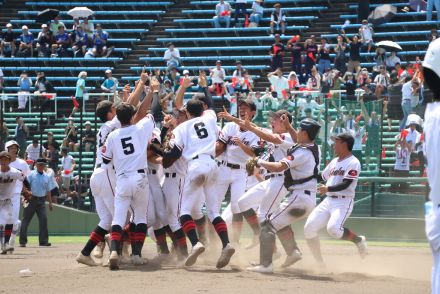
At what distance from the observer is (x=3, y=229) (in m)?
17.8

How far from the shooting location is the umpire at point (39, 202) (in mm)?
20250

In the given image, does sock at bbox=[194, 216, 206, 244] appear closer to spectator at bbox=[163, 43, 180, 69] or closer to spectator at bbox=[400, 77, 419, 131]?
spectator at bbox=[400, 77, 419, 131]

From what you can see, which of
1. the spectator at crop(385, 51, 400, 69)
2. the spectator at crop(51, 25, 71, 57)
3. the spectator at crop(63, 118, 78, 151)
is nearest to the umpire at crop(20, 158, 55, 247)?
the spectator at crop(63, 118, 78, 151)

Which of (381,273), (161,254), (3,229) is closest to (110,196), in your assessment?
(161,254)

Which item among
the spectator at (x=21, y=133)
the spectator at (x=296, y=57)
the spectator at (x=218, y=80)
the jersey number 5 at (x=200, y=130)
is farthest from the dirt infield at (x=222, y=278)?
the spectator at (x=296, y=57)

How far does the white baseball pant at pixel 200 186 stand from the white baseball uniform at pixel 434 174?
6.26 metres

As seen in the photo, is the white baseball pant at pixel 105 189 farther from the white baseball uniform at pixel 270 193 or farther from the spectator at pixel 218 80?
the spectator at pixel 218 80

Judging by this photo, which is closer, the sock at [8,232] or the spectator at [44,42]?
the sock at [8,232]

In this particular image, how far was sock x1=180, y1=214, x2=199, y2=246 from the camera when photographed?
41.8ft

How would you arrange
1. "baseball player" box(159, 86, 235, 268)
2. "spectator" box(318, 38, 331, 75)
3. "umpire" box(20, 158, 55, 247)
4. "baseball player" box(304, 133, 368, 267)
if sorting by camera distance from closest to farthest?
"baseball player" box(159, 86, 235, 268), "baseball player" box(304, 133, 368, 267), "umpire" box(20, 158, 55, 247), "spectator" box(318, 38, 331, 75)

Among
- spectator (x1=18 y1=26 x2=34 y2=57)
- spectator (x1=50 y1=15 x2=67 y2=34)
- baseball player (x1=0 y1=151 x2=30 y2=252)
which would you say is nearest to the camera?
baseball player (x1=0 y1=151 x2=30 y2=252)

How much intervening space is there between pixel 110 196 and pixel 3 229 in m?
4.99

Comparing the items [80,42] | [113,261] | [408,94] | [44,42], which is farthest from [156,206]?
[44,42]

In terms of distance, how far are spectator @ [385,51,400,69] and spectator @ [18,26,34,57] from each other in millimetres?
13741
